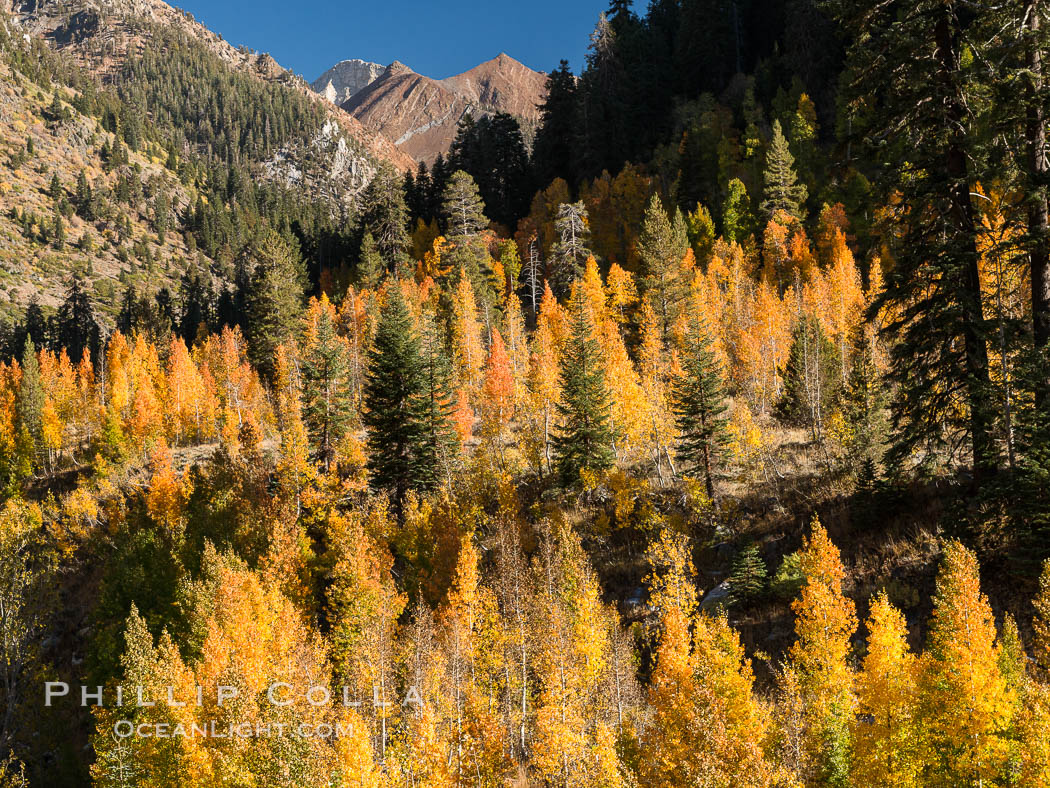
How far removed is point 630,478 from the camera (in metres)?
34.4

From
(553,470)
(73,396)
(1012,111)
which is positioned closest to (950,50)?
(1012,111)

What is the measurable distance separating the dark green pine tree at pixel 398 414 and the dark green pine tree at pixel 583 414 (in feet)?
25.2

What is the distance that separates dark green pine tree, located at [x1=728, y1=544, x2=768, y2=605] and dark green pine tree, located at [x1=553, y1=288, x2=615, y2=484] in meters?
11.7

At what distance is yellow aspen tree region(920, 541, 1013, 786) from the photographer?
10008 mm

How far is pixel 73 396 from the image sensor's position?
249ft

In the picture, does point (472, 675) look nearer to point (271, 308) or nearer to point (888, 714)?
point (888, 714)

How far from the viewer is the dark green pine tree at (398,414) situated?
34.9 metres

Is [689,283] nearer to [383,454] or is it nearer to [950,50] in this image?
[383,454]

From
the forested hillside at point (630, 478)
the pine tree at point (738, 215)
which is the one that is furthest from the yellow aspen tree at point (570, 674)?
the pine tree at point (738, 215)

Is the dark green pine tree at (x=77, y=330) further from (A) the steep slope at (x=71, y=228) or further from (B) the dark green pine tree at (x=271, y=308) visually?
(B) the dark green pine tree at (x=271, y=308)

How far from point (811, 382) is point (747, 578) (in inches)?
621

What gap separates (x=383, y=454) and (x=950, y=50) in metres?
29.9

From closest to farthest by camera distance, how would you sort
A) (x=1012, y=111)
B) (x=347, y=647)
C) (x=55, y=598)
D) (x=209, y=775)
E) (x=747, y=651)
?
(x=1012, y=111) < (x=209, y=775) < (x=747, y=651) < (x=347, y=647) < (x=55, y=598)

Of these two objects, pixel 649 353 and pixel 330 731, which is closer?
pixel 330 731
